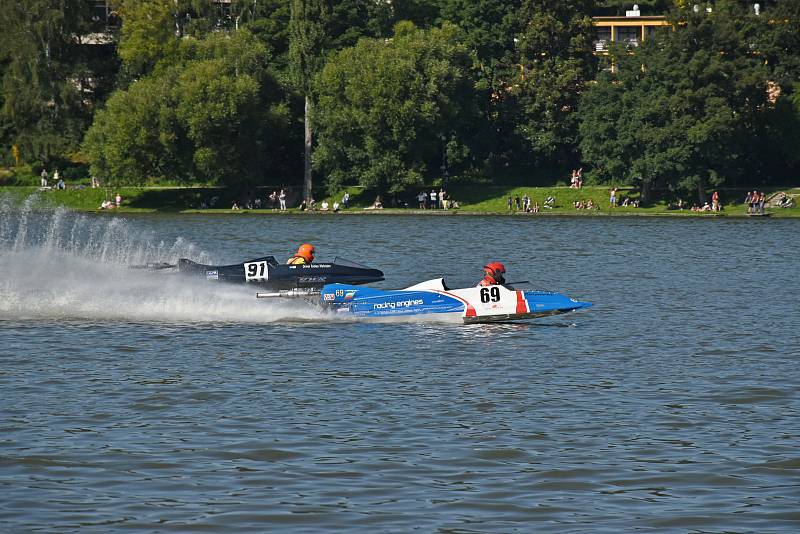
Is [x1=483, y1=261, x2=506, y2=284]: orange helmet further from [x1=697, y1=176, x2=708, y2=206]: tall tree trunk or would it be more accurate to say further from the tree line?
[x1=697, y1=176, x2=708, y2=206]: tall tree trunk

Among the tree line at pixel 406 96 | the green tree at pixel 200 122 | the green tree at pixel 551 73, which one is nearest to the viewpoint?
the tree line at pixel 406 96

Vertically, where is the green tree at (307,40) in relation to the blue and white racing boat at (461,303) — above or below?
above

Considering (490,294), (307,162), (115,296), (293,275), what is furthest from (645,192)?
(490,294)

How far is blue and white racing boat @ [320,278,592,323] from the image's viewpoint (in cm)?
2822

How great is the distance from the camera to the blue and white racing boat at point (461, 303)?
2822 cm

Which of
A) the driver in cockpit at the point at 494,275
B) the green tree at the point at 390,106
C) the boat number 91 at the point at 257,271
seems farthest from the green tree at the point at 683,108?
the driver in cockpit at the point at 494,275

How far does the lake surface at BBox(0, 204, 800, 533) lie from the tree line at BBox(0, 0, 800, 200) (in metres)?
50.3

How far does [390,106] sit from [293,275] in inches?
2215

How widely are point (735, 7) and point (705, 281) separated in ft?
170

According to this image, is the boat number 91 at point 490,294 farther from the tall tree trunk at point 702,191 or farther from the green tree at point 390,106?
the tall tree trunk at point 702,191

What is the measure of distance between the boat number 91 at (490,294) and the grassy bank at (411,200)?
5622cm

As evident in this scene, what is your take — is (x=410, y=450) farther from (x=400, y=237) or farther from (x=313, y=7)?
(x=313, y=7)

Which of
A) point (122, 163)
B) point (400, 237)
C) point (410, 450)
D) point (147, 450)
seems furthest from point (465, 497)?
point (122, 163)

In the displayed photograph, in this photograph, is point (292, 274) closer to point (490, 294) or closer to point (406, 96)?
point (490, 294)
